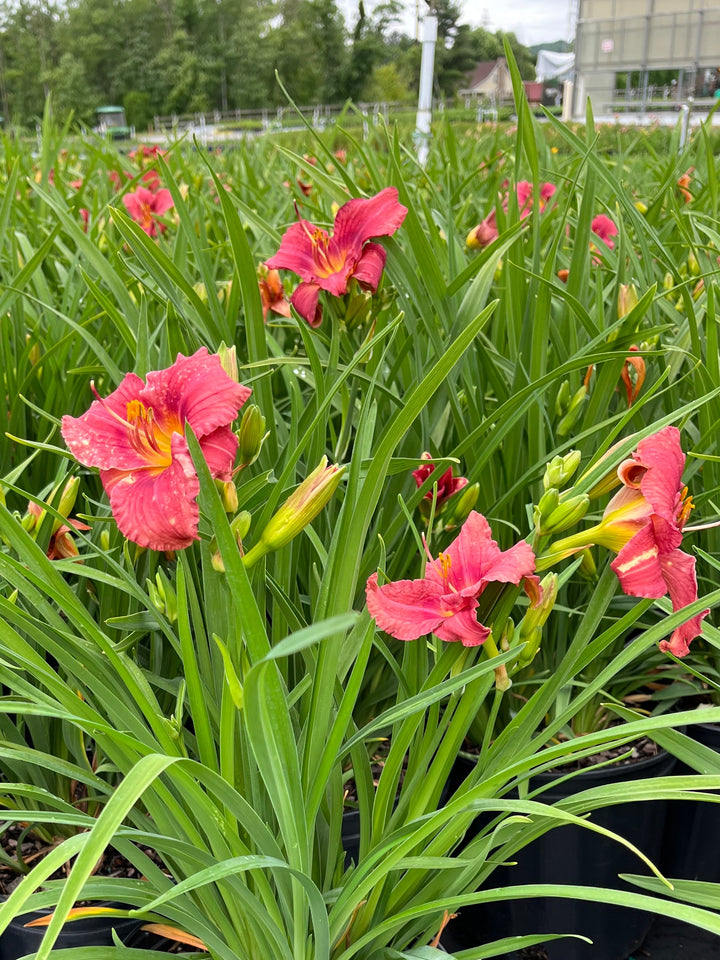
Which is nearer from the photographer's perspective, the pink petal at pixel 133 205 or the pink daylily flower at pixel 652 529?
the pink daylily flower at pixel 652 529

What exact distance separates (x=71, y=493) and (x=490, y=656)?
0.38m

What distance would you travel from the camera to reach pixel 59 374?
97 centimetres

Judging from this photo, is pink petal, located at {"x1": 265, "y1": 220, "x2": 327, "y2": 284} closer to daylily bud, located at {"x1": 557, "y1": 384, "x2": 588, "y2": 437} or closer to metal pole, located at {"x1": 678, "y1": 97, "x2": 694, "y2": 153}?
daylily bud, located at {"x1": 557, "y1": 384, "x2": 588, "y2": 437}

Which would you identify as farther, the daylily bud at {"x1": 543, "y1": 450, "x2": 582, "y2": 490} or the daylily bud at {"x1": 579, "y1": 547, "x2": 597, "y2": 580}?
the daylily bud at {"x1": 579, "y1": 547, "x2": 597, "y2": 580}

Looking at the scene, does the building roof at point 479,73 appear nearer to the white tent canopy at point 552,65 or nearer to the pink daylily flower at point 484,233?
the white tent canopy at point 552,65

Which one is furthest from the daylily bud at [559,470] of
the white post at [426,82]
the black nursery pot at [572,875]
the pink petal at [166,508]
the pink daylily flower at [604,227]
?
the white post at [426,82]

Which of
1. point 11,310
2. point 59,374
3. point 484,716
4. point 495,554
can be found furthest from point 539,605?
point 11,310

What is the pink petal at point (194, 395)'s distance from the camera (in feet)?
1.53

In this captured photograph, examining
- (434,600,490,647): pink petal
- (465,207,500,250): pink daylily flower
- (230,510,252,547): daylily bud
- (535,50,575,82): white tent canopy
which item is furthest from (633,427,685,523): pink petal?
(535,50,575,82): white tent canopy

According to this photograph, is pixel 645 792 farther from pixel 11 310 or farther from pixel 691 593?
pixel 11 310

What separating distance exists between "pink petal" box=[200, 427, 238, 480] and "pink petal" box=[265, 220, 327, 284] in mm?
293

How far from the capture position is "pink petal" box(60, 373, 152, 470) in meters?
0.47

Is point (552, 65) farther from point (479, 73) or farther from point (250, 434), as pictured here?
point (250, 434)

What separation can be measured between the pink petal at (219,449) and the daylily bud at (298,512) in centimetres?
4
